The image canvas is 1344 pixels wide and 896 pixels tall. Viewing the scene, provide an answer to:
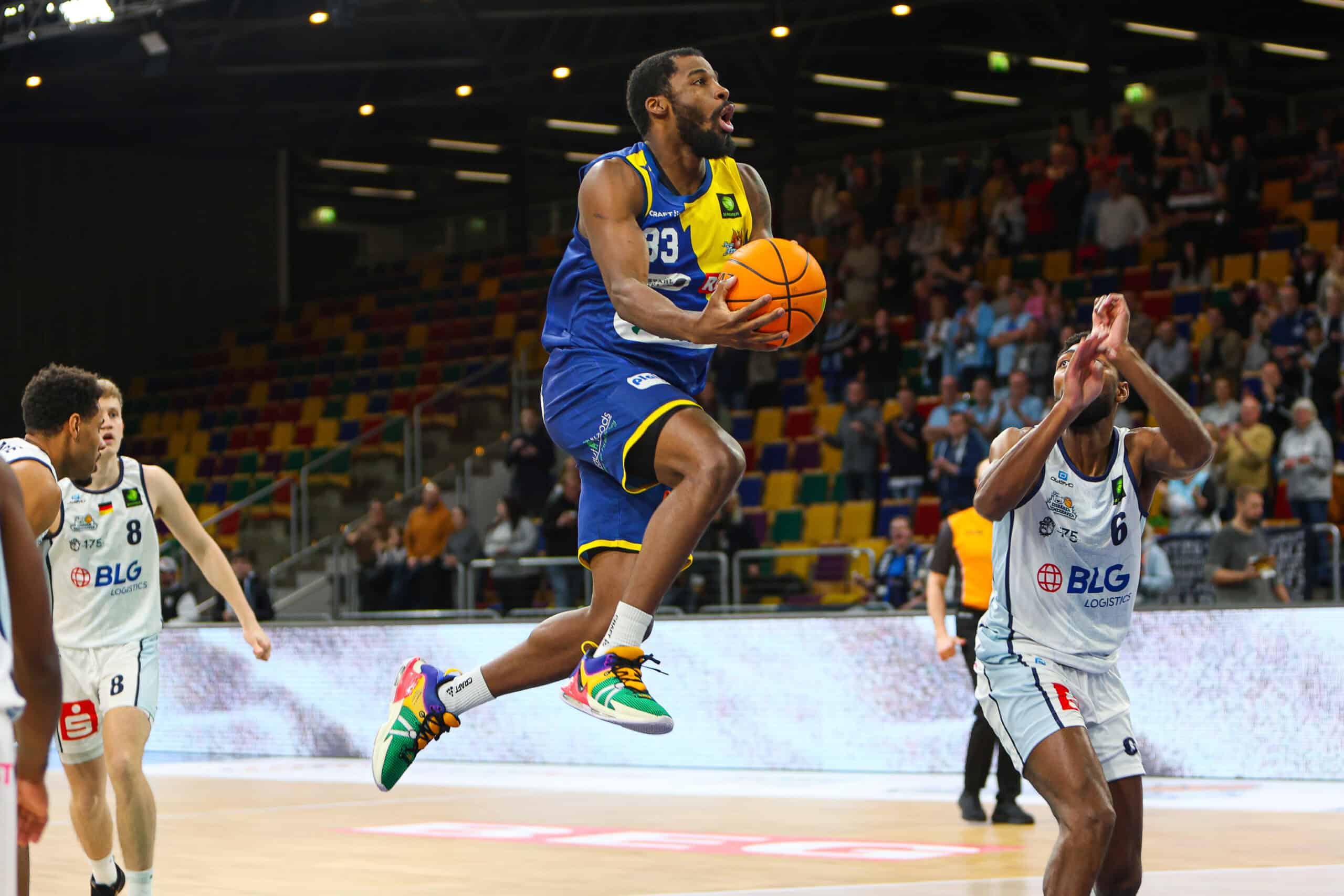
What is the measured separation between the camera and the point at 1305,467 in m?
12.5

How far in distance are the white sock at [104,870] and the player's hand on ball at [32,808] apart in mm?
3559

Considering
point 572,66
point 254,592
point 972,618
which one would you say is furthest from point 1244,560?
point 572,66

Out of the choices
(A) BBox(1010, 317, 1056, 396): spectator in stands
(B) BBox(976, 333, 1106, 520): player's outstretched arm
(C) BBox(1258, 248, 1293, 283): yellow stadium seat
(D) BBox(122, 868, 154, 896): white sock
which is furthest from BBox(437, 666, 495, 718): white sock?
(C) BBox(1258, 248, 1293, 283): yellow stadium seat

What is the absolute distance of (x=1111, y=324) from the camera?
16.0ft

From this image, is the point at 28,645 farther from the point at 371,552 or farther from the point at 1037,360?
the point at 371,552

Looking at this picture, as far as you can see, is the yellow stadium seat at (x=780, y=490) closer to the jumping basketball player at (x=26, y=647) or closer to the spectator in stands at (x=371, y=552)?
the spectator in stands at (x=371, y=552)

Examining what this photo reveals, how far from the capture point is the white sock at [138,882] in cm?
646

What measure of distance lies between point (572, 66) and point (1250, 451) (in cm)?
1209

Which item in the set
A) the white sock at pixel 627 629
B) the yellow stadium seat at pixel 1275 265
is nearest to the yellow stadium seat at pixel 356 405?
the yellow stadium seat at pixel 1275 265

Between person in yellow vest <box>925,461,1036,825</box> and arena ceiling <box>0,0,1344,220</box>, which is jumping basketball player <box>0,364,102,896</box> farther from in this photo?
arena ceiling <box>0,0,1344,220</box>

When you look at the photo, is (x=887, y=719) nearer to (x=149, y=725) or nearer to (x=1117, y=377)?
(x=149, y=725)

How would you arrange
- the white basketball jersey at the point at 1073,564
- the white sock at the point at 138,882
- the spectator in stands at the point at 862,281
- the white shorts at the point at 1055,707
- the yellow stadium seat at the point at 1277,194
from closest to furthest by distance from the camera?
the white shorts at the point at 1055,707
the white basketball jersey at the point at 1073,564
the white sock at the point at 138,882
the yellow stadium seat at the point at 1277,194
the spectator in stands at the point at 862,281

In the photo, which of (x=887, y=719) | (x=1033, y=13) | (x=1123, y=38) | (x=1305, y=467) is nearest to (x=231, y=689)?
(x=887, y=719)

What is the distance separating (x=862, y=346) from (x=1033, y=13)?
24.0 feet
